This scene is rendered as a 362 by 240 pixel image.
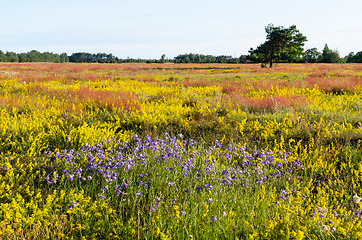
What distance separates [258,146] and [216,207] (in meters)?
2.23

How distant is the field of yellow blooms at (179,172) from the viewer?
2008 millimetres

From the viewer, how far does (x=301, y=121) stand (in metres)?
4.82

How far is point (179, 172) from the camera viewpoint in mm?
3088

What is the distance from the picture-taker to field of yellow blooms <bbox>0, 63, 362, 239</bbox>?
79.0 inches

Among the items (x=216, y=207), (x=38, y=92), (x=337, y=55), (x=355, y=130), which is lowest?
(x=216, y=207)

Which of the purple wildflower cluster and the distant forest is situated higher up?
the distant forest

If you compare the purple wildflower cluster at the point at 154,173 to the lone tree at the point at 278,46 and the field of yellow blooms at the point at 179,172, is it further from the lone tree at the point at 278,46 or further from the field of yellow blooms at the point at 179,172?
the lone tree at the point at 278,46

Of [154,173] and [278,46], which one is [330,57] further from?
[154,173]

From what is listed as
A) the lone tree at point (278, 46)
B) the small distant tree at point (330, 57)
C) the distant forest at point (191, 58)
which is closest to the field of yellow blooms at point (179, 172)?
the lone tree at point (278, 46)

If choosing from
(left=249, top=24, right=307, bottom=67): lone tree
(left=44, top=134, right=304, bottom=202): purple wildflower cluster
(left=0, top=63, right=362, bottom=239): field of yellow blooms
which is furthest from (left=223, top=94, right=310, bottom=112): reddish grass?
(left=249, top=24, right=307, bottom=67): lone tree

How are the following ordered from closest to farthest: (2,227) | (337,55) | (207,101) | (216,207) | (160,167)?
(2,227)
(216,207)
(160,167)
(207,101)
(337,55)

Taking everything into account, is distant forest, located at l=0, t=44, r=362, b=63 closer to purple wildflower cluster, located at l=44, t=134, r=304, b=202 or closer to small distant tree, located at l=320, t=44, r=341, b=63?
small distant tree, located at l=320, t=44, r=341, b=63

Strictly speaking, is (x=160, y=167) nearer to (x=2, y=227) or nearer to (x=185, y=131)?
(x=2, y=227)

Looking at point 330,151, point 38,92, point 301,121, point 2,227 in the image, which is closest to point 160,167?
point 2,227
